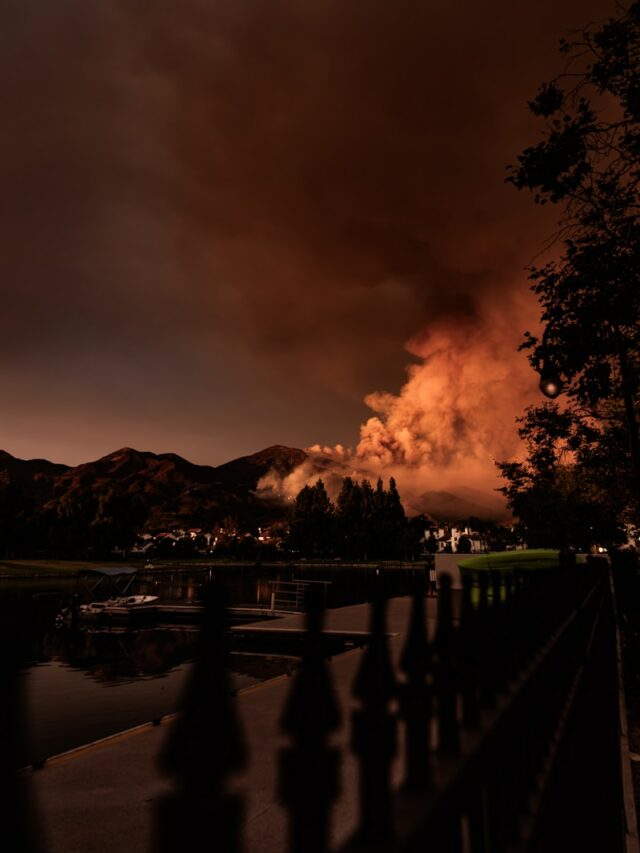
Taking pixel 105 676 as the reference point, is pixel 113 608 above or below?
above

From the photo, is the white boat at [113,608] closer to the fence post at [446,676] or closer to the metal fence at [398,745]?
the metal fence at [398,745]

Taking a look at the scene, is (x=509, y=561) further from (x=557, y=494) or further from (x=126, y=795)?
(x=126, y=795)

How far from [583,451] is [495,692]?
12.9 metres

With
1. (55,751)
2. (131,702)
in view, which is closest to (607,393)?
(55,751)

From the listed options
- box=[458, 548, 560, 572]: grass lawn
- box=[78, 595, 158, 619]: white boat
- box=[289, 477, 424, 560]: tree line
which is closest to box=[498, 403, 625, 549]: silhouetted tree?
box=[458, 548, 560, 572]: grass lawn

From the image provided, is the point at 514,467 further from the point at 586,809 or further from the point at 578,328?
the point at 586,809

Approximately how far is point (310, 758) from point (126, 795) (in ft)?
15.5

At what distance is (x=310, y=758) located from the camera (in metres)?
1.33

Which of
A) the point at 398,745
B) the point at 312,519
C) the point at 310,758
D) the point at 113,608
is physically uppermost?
the point at 312,519

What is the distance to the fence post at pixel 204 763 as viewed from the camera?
3.45ft

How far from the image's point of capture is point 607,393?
11.0 m

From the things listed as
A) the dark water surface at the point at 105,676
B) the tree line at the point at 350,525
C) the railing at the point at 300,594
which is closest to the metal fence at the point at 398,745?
the railing at the point at 300,594

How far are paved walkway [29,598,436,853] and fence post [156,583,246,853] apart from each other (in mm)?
2073

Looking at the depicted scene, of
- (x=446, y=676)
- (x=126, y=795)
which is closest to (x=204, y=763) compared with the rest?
(x=446, y=676)
